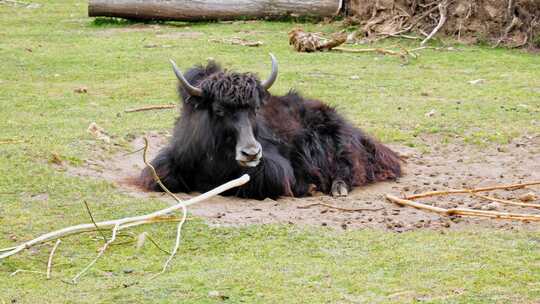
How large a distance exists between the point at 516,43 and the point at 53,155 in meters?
9.00

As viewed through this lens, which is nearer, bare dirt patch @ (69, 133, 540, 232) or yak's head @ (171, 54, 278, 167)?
bare dirt patch @ (69, 133, 540, 232)

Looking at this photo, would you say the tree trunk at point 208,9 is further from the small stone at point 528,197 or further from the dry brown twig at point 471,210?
the small stone at point 528,197

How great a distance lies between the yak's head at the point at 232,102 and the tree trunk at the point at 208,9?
9696 mm

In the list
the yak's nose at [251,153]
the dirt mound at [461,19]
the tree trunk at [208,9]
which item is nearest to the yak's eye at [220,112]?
the yak's nose at [251,153]

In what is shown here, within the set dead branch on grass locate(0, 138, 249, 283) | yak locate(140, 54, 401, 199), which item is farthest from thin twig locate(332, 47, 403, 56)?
dead branch on grass locate(0, 138, 249, 283)

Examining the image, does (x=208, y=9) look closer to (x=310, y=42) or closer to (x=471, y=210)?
(x=310, y=42)

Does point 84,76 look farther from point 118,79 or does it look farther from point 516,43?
point 516,43

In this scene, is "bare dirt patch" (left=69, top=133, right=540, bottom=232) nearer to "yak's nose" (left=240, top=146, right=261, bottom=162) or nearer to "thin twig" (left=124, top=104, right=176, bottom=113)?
"yak's nose" (left=240, top=146, right=261, bottom=162)

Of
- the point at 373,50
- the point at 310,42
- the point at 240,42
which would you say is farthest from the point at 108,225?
the point at 240,42

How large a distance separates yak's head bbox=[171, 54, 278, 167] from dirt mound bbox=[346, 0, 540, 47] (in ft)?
26.4

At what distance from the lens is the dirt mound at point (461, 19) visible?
50.4 ft

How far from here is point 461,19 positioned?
52.2ft

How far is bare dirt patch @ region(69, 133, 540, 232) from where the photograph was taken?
23.6 feet

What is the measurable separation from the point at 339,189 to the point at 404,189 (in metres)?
0.59
